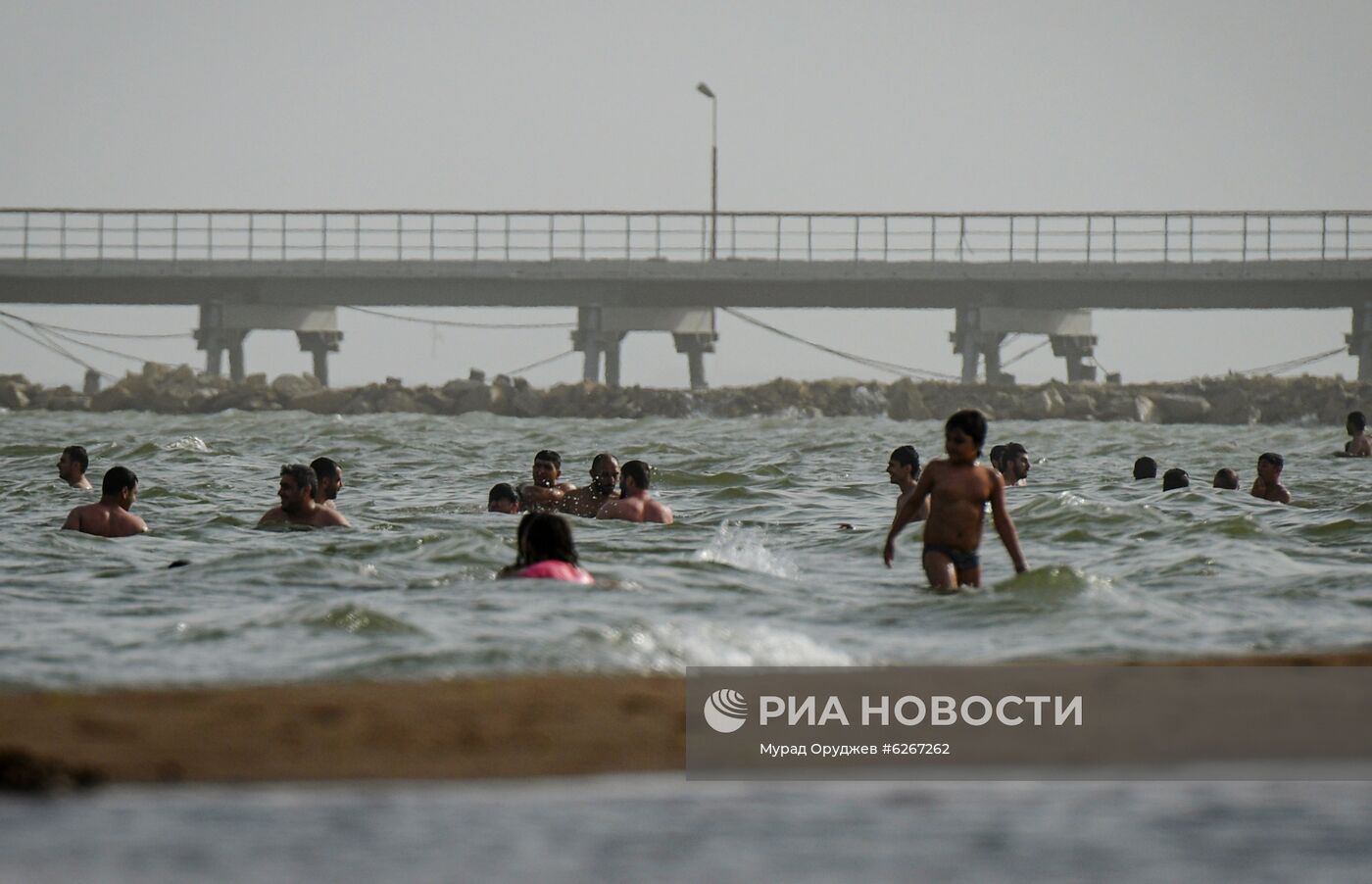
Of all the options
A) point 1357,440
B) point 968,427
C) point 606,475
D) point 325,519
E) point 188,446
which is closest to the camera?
point 968,427

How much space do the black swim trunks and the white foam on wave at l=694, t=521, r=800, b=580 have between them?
1.73 meters

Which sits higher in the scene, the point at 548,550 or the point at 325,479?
the point at 325,479

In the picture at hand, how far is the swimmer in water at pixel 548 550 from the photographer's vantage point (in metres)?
10.8

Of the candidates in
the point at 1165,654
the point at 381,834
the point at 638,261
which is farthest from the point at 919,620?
the point at 638,261

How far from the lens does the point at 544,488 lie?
17.0 metres

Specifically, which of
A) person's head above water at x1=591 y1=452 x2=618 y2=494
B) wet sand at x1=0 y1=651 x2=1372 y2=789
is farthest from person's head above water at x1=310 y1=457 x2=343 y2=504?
wet sand at x1=0 y1=651 x2=1372 y2=789

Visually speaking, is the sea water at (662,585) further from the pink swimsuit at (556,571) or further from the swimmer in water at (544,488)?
the swimmer in water at (544,488)

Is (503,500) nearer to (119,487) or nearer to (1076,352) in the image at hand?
(119,487)

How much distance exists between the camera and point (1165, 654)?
9031 mm

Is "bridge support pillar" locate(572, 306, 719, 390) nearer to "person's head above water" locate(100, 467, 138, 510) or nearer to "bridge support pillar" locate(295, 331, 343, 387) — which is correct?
"bridge support pillar" locate(295, 331, 343, 387)

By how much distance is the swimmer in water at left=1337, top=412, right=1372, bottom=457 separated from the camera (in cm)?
2627

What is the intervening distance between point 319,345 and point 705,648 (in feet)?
178

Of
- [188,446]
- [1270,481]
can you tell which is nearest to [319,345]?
[188,446]

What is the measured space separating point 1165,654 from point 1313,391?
52864 millimetres
